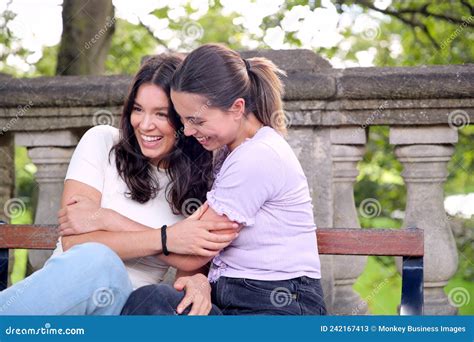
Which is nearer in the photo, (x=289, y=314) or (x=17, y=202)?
(x=289, y=314)

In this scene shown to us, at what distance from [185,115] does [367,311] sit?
1288 mm

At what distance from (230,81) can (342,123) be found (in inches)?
29.4

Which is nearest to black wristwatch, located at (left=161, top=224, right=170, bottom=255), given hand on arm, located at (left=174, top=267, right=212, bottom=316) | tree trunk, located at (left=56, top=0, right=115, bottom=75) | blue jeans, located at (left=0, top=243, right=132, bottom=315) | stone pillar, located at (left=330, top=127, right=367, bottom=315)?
hand on arm, located at (left=174, top=267, right=212, bottom=316)

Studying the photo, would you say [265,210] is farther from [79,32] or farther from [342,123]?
[79,32]

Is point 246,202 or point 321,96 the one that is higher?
point 321,96

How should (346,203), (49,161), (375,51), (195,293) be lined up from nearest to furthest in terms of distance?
(195,293) → (346,203) → (49,161) → (375,51)

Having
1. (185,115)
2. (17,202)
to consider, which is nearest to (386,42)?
(17,202)

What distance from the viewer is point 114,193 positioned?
3498 millimetres

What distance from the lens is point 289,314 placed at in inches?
120

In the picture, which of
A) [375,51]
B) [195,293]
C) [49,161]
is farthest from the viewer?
[375,51]

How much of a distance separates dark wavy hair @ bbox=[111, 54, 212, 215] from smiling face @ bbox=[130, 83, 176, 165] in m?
0.02

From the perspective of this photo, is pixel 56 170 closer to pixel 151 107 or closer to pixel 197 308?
pixel 151 107

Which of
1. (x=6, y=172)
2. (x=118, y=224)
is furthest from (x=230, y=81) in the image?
(x=6, y=172)

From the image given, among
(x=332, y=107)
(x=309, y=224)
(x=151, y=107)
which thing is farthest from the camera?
(x=332, y=107)
